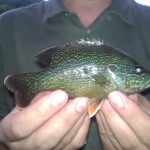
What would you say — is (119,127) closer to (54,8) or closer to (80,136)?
(80,136)

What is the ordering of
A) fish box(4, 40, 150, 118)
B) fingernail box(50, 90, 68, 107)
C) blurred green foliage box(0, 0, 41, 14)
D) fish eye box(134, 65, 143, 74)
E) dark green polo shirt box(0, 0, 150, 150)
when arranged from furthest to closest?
blurred green foliage box(0, 0, 41, 14) < dark green polo shirt box(0, 0, 150, 150) < fish eye box(134, 65, 143, 74) < fish box(4, 40, 150, 118) < fingernail box(50, 90, 68, 107)

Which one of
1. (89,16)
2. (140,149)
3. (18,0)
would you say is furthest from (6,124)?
(18,0)

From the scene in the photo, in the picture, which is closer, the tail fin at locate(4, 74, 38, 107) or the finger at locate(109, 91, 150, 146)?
the finger at locate(109, 91, 150, 146)

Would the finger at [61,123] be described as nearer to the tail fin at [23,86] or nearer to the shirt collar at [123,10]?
the tail fin at [23,86]

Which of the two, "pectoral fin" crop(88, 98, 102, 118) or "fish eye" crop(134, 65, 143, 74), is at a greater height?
"fish eye" crop(134, 65, 143, 74)

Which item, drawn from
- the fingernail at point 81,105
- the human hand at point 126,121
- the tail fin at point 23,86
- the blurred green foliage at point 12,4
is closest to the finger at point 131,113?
the human hand at point 126,121

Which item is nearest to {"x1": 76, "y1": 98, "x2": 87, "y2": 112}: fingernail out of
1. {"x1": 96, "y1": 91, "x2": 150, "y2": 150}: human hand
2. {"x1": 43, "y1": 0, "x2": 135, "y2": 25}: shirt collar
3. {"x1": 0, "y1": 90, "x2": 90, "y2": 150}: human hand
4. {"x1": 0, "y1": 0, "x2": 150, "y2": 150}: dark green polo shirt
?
{"x1": 0, "y1": 90, "x2": 90, "y2": 150}: human hand

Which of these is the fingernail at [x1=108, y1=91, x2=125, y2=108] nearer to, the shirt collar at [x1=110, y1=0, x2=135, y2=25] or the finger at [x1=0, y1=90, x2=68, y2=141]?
the finger at [x1=0, y1=90, x2=68, y2=141]
